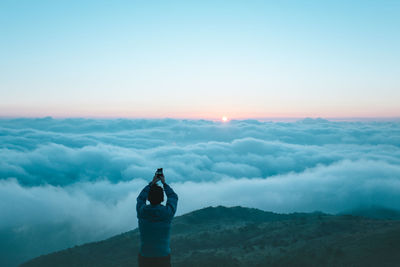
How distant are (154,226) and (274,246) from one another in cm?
2413

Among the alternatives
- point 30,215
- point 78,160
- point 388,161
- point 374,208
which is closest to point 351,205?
point 374,208

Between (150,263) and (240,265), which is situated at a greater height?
(150,263)

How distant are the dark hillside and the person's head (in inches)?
567

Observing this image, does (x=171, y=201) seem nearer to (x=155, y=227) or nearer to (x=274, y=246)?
(x=155, y=227)

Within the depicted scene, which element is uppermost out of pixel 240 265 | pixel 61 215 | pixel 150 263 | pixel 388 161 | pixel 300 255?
pixel 150 263

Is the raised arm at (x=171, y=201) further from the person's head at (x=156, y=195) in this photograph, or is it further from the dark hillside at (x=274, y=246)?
the dark hillside at (x=274, y=246)

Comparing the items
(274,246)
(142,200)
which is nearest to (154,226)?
(142,200)

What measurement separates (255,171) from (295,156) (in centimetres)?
3271

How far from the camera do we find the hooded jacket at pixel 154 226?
442cm

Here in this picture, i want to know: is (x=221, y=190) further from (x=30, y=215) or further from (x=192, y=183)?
(x=30, y=215)

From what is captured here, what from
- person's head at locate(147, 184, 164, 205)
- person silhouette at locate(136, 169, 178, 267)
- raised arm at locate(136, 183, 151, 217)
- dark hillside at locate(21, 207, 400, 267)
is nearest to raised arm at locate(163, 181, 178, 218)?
person silhouette at locate(136, 169, 178, 267)

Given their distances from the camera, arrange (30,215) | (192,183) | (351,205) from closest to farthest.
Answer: (351,205) < (30,215) < (192,183)

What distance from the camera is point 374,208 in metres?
120

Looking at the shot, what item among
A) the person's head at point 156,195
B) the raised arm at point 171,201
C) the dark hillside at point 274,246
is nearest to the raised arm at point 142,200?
the person's head at point 156,195
